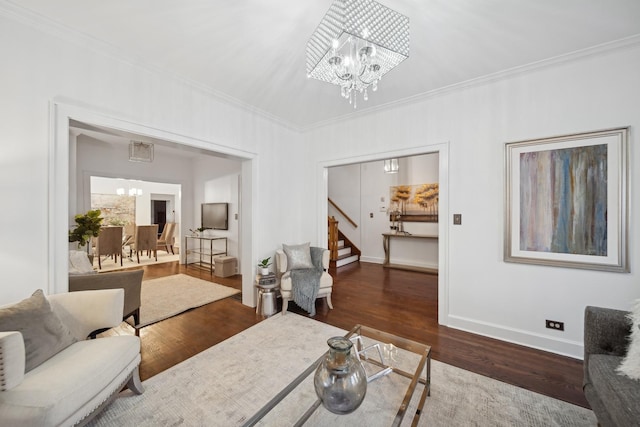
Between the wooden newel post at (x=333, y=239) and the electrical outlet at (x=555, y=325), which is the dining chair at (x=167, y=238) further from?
the electrical outlet at (x=555, y=325)

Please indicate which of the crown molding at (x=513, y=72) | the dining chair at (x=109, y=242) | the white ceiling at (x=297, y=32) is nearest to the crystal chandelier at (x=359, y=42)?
the white ceiling at (x=297, y=32)

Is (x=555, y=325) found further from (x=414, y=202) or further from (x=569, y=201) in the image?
(x=414, y=202)

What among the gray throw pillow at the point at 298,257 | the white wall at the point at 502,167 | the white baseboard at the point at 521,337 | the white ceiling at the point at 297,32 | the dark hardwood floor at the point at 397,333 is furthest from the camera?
the gray throw pillow at the point at 298,257

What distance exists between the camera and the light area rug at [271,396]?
154cm

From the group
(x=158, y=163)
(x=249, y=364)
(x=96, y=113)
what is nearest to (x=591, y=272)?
(x=249, y=364)

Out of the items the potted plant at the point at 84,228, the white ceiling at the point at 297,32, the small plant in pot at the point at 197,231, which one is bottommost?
the small plant in pot at the point at 197,231

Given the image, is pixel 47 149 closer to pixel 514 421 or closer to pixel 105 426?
pixel 105 426

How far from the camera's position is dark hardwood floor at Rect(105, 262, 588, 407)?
2.00 m

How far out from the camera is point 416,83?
2.71 metres

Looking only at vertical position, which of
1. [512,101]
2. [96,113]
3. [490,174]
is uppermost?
[512,101]

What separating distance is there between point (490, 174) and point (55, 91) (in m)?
3.94

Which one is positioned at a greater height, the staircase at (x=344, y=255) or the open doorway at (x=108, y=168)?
the open doorway at (x=108, y=168)

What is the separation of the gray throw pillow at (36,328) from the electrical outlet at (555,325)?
3.85 metres

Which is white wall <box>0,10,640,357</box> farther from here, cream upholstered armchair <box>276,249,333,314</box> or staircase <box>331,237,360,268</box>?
staircase <box>331,237,360,268</box>
